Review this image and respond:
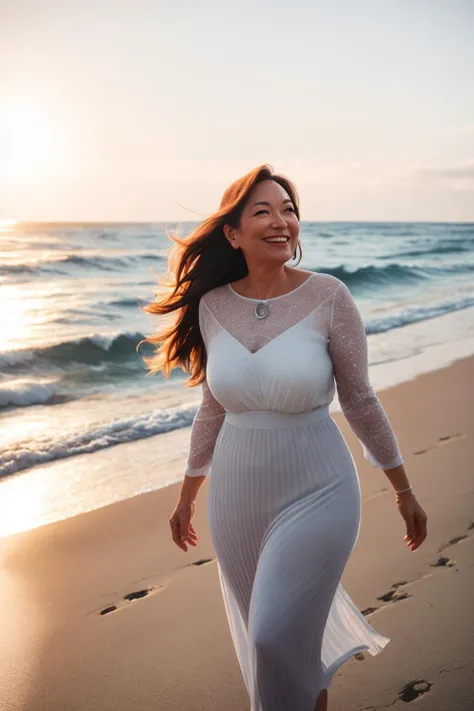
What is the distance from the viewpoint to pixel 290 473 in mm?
2809

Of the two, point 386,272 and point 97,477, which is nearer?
point 97,477

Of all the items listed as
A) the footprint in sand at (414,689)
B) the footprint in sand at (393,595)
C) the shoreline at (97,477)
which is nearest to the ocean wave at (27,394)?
the shoreline at (97,477)

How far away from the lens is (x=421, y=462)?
266 inches

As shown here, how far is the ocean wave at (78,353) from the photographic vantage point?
50.8 ft

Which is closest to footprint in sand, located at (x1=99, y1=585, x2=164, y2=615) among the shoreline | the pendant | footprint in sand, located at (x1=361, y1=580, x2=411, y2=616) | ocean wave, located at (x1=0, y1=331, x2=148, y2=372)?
footprint in sand, located at (x1=361, y1=580, x2=411, y2=616)

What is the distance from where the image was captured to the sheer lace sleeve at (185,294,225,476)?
10.7 ft

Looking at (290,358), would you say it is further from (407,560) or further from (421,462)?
(421,462)

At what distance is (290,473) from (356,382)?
409mm

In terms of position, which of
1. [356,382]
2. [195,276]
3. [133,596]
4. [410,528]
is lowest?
[133,596]

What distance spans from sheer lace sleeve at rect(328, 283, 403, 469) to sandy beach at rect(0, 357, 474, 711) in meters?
1.27

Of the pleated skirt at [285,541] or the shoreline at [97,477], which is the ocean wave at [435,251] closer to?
the shoreline at [97,477]

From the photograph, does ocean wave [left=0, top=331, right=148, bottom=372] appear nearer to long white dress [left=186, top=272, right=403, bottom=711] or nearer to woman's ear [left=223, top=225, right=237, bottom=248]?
woman's ear [left=223, top=225, right=237, bottom=248]

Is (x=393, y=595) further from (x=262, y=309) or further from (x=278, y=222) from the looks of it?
(x=278, y=222)

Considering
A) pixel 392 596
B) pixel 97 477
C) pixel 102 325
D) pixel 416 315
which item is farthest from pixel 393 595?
pixel 102 325
